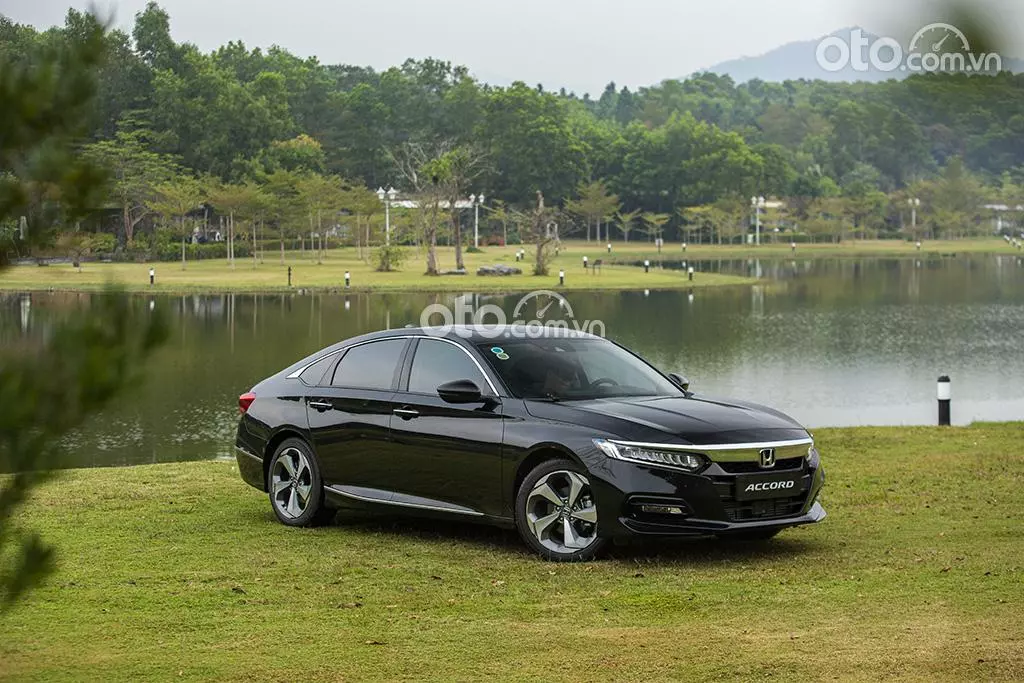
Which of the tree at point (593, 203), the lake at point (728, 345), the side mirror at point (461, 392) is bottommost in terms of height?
the lake at point (728, 345)

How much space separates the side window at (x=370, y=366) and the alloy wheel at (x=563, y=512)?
5.66ft

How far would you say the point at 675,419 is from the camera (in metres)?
9.06

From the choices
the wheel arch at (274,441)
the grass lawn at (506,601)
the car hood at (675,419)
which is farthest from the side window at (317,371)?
the car hood at (675,419)

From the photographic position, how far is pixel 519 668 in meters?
6.29

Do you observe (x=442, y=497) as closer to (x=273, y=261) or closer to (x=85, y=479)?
(x=85, y=479)

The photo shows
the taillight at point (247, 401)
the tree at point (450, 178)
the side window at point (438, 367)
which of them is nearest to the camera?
the side window at point (438, 367)

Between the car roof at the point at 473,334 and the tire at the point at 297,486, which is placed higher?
the car roof at the point at 473,334

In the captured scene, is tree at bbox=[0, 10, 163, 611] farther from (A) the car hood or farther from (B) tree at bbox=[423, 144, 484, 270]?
(B) tree at bbox=[423, 144, 484, 270]

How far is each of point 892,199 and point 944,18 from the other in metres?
148

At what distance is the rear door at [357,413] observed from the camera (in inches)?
405

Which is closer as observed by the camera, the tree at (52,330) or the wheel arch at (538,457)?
the tree at (52,330)

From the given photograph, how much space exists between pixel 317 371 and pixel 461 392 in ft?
5.98

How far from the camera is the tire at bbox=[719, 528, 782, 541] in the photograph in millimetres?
8922

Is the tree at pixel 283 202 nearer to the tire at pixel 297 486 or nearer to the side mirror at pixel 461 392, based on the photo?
the tire at pixel 297 486
